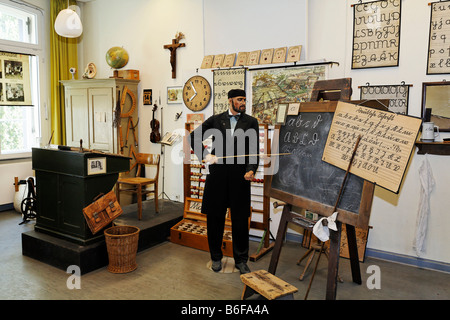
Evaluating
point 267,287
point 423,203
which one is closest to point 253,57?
point 423,203

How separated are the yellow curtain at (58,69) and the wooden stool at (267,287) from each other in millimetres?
4758

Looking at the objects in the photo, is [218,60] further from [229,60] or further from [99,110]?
[99,110]

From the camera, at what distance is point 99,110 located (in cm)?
562

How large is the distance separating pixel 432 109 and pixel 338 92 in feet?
3.87

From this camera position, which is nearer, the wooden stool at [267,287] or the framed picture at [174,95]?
the wooden stool at [267,287]

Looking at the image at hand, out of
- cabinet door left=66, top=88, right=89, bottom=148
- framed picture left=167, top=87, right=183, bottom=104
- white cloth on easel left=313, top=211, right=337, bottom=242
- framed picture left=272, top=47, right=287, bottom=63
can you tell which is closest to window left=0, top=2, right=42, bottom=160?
cabinet door left=66, top=88, right=89, bottom=148

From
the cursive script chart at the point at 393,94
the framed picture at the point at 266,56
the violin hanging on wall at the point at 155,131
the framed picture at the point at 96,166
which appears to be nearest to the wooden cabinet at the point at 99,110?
the violin hanging on wall at the point at 155,131

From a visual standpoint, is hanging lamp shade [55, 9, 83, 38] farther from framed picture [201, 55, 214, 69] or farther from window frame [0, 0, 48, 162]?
framed picture [201, 55, 214, 69]

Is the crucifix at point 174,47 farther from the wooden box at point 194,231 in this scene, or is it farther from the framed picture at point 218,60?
the wooden box at point 194,231

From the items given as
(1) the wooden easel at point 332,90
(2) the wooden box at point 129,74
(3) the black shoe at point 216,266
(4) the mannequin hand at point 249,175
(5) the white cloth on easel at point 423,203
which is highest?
(2) the wooden box at point 129,74

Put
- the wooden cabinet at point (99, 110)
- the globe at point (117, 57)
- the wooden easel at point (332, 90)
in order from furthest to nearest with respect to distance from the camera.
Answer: the globe at point (117, 57), the wooden cabinet at point (99, 110), the wooden easel at point (332, 90)

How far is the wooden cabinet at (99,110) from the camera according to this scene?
548 centimetres

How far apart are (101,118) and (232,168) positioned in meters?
3.16

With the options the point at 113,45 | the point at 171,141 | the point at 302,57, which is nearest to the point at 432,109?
the point at 302,57
